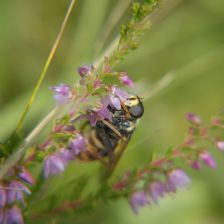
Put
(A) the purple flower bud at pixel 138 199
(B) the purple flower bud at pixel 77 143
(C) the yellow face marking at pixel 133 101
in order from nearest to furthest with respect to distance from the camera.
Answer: (B) the purple flower bud at pixel 77 143 < (C) the yellow face marking at pixel 133 101 < (A) the purple flower bud at pixel 138 199

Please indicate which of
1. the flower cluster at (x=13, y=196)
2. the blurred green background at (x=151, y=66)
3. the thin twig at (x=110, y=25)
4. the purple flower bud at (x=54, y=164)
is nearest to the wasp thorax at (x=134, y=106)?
the purple flower bud at (x=54, y=164)

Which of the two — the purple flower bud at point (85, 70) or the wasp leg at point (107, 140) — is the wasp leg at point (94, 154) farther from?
the purple flower bud at point (85, 70)

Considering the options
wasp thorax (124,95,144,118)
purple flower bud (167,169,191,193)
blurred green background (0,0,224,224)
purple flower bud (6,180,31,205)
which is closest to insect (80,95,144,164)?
wasp thorax (124,95,144,118)

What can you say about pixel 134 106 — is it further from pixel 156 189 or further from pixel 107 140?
pixel 156 189

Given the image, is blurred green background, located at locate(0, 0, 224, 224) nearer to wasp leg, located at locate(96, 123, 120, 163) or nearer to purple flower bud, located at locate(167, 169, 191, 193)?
wasp leg, located at locate(96, 123, 120, 163)

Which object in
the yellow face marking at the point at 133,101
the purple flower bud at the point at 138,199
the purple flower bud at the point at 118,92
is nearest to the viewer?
the purple flower bud at the point at 118,92

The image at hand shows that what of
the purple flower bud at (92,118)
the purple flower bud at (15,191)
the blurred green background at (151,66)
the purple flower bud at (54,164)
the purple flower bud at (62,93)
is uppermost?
the purple flower bud at (62,93)
